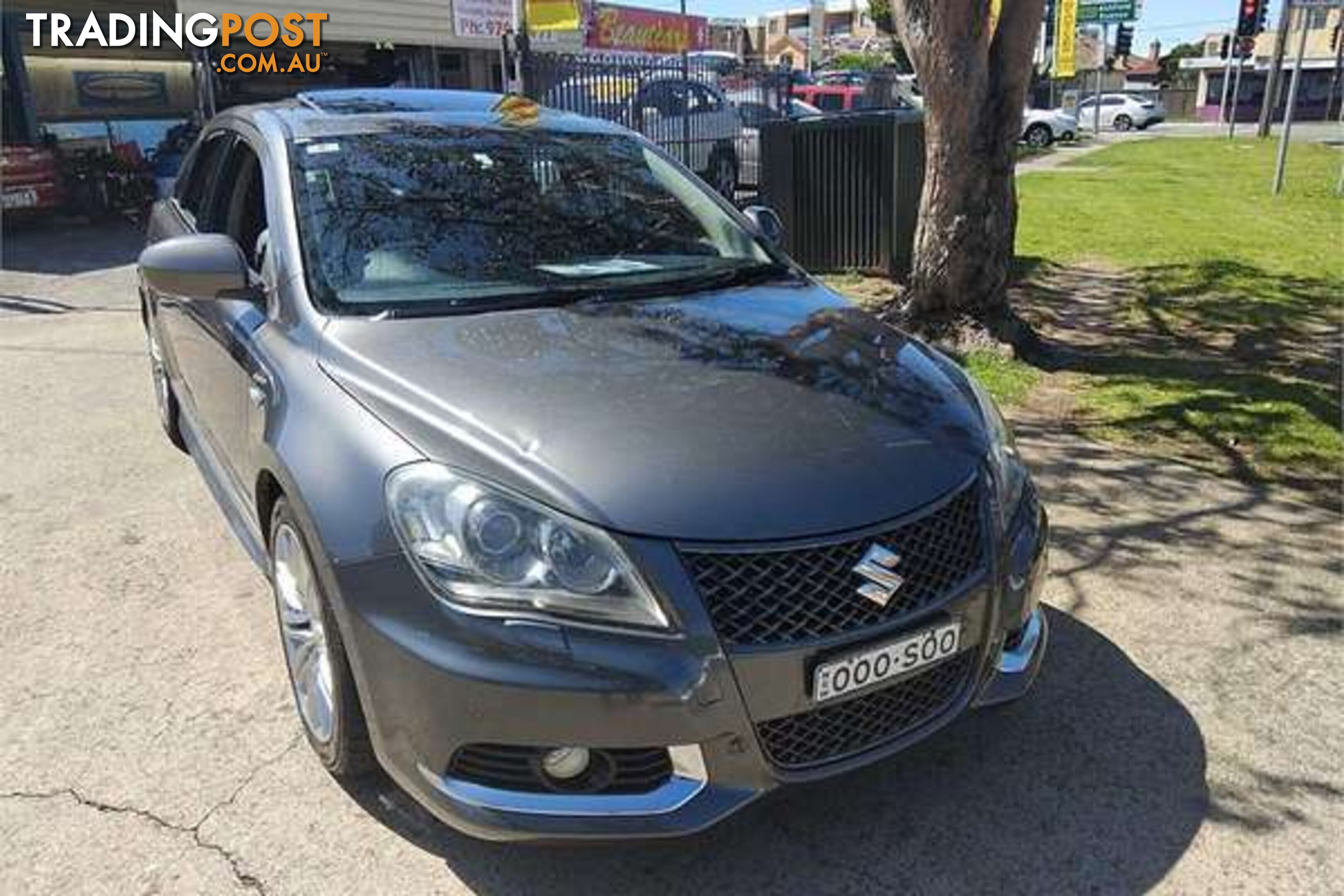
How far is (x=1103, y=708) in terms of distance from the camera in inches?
126

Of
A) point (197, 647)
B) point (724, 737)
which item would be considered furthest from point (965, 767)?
point (197, 647)

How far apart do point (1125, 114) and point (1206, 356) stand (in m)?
45.7

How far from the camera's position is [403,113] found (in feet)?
13.2

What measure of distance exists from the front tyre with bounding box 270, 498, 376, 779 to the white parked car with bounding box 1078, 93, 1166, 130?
49.3 m

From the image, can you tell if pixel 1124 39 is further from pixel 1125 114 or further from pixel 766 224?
pixel 766 224

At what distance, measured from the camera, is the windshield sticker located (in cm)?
346

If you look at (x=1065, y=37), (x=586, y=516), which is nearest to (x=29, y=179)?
(x=586, y=516)

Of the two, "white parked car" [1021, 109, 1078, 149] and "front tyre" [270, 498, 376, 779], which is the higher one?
"front tyre" [270, 498, 376, 779]

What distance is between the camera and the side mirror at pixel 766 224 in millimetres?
4230

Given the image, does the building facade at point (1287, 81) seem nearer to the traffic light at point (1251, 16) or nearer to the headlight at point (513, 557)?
the traffic light at point (1251, 16)

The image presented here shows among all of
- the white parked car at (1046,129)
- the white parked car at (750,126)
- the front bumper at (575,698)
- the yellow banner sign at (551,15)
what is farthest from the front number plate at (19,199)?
the white parked car at (1046,129)

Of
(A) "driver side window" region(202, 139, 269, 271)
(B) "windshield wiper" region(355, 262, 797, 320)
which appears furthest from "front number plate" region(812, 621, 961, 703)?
(A) "driver side window" region(202, 139, 269, 271)

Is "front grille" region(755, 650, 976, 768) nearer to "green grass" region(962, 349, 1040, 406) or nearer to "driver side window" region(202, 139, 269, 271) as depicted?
"driver side window" region(202, 139, 269, 271)

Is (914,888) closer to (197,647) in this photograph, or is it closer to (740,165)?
(197,647)
